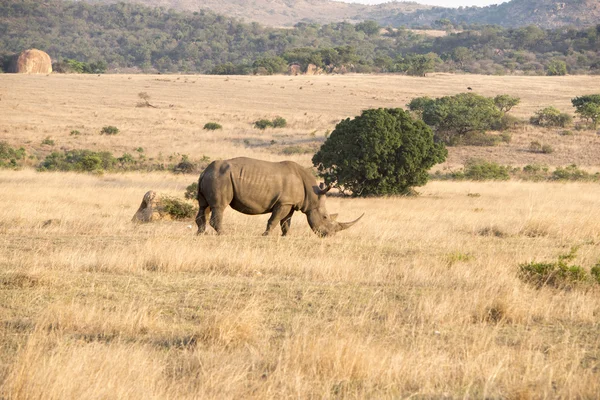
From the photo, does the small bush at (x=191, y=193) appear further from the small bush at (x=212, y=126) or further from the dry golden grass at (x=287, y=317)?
the small bush at (x=212, y=126)

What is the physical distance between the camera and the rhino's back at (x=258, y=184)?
13.9m

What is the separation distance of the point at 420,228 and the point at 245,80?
62739 millimetres

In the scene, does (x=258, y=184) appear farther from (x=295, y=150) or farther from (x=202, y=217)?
(x=295, y=150)

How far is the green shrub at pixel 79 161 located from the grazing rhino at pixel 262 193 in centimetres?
1894

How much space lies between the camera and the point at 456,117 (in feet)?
139

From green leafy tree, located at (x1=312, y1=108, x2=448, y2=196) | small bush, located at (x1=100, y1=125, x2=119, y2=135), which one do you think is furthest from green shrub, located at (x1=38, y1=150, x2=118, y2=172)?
green leafy tree, located at (x1=312, y1=108, x2=448, y2=196)

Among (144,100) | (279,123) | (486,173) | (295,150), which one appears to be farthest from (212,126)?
(486,173)

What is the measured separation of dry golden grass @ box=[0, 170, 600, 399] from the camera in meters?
5.49

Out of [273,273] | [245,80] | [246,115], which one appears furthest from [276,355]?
[245,80]

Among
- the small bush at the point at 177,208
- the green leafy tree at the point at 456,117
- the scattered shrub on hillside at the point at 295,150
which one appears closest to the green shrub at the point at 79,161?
the scattered shrub on hillside at the point at 295,150

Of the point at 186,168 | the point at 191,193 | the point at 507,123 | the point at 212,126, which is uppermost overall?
the point at 507,123

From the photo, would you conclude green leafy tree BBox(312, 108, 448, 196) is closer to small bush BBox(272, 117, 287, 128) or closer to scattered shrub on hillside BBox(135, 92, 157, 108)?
small bush BBox(272, 117, 287, 128)

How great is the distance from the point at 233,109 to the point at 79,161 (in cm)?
2367

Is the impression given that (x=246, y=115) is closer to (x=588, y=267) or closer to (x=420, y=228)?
(x=420, y=228)
